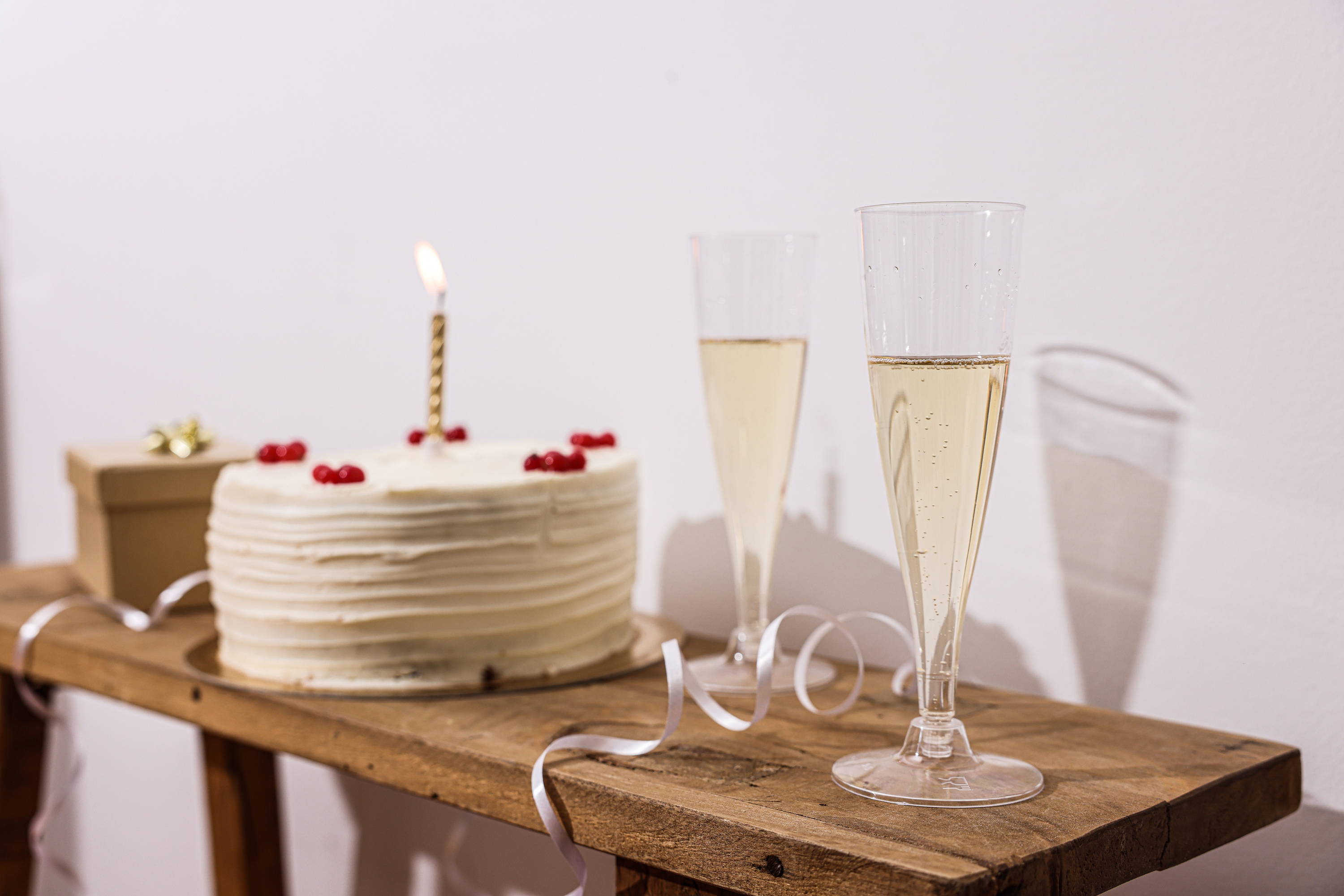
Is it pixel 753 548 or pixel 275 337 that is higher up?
pixel 275 337

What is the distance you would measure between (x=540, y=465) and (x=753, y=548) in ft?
0.50

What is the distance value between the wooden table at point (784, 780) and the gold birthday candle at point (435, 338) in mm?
236

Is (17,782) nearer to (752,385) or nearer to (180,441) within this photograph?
(180,441)

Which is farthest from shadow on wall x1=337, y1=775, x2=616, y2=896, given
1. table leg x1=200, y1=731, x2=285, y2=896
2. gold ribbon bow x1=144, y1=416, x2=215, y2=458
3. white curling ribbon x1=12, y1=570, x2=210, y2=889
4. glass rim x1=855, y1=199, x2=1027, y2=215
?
glass rim x1=855, y1=199, x2=1027, y2=215

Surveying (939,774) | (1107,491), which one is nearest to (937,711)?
(939,774)

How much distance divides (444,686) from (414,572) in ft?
0.26

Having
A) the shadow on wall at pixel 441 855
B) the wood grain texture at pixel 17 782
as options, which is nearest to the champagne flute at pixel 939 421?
the shadow on wall at pixel 441 855

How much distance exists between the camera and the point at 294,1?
1.35 meters

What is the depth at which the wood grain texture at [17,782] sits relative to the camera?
4.06 feet

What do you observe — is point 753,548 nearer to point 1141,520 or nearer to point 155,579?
point 1141,520

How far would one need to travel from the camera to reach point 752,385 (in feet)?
2.72

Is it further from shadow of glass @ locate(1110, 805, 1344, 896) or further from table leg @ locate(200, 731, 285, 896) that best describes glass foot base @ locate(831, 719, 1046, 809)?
table leg @ locate(200, 731, 285, 896)

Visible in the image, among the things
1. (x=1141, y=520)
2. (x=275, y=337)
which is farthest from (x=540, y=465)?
(x=275, y=337)

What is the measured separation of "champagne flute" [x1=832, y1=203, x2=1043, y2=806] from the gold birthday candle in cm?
43
